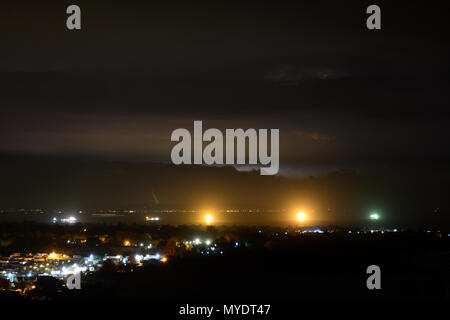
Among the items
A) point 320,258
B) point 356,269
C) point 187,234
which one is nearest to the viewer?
point 356,269

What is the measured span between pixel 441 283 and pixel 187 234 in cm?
3645

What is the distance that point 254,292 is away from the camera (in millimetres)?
14336

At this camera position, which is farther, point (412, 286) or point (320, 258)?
point (320, 258)

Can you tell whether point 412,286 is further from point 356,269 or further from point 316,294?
point 356,269

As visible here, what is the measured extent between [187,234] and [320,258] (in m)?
26.6

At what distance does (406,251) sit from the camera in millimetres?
29047

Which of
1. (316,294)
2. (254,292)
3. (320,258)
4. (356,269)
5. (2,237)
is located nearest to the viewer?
(254,292)

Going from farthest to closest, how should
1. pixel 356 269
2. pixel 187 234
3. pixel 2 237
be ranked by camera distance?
pixel 187 234 < pixel 2 237 < pixel 356 269

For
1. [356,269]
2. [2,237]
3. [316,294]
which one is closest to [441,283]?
[316,294]
